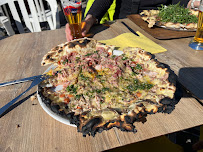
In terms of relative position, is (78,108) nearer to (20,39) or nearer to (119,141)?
(119,141)

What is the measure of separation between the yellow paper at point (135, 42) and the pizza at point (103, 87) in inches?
16.3

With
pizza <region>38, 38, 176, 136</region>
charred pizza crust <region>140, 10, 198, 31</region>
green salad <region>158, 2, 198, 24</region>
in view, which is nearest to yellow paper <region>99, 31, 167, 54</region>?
charred pizza crust <region>140, 10, 198, 31</region>

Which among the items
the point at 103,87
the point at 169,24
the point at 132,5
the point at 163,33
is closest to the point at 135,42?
the point at 163,33

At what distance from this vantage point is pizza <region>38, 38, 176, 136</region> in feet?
3.04

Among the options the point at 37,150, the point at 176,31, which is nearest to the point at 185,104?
the point at 37,150

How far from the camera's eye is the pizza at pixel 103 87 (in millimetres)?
926

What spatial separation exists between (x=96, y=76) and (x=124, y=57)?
0.36m

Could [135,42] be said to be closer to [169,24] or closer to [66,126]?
[169,24]

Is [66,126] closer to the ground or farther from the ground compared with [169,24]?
closer to the ground

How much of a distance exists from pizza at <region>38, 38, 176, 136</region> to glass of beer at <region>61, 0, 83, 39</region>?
558 millimetres

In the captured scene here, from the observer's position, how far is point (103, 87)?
1.19 m

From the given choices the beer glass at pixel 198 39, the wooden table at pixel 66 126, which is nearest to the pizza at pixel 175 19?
the beer glass at pixel 198 39

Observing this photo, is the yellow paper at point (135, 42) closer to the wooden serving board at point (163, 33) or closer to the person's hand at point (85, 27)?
the wooden serving board at point (163, 33)

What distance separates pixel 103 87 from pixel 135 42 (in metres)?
0.98
